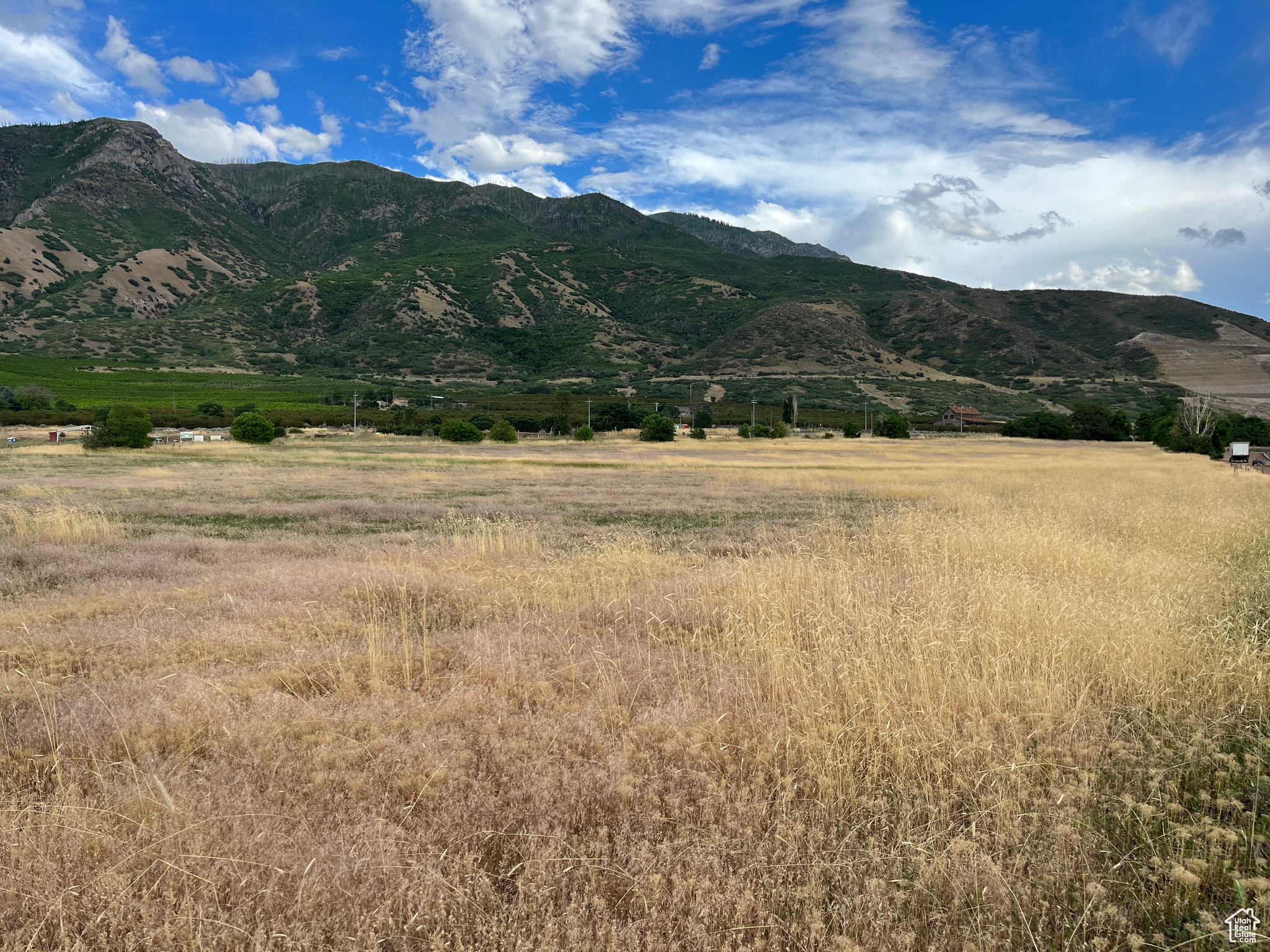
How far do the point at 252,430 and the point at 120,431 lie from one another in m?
10.3

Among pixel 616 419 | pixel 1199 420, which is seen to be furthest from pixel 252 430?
pixel 1199 420

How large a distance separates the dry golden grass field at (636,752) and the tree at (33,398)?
102931 mm

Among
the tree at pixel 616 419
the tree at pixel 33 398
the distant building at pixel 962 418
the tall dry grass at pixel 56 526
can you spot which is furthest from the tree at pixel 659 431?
the tree at pixel 33 398

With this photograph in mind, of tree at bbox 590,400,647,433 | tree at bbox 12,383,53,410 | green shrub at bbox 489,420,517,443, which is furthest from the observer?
tree at bbox 590,400,647,433

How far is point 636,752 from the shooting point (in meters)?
4.36

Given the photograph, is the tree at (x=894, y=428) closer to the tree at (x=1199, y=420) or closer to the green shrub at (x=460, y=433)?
the tree at (x=1199, y=420)

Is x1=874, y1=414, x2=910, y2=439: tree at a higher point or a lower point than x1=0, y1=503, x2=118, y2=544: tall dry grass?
higher

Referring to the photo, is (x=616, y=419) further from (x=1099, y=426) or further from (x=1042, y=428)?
(x=1099, y=426)

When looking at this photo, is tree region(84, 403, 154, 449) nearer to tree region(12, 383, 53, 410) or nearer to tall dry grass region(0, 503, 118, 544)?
tall dry grass region(0, 503, 118, 544)

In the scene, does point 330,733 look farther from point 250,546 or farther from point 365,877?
point 250,546

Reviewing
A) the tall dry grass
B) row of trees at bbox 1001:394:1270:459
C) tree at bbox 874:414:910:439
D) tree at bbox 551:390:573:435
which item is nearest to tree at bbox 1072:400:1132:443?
row of trees at bbox 1001:394:1270:459

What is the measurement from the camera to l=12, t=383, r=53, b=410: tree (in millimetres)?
83438

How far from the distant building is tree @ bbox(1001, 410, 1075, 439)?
29.9 feet

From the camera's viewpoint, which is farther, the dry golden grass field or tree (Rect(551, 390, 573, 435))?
tree (Rect(551, 390, 573, 435))
